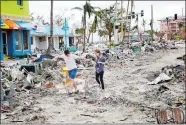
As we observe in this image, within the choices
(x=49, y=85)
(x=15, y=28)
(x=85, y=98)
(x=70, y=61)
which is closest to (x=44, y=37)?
(x=15, y=28)

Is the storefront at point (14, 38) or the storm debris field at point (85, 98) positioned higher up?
the storefront at point (14, 38)

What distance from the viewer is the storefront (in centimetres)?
2441

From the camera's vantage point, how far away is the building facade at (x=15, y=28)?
78.6ft

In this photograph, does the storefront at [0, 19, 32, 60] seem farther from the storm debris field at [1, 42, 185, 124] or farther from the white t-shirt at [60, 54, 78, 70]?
the white t-shirt at [60, 54, 78, 70]

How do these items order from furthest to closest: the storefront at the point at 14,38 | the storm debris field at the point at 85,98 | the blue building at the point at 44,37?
the blue building at the point at 44,37, the storefront at the point at 14,38, the storm debris field at the point at 85,98

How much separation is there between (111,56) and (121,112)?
1741 centimetres

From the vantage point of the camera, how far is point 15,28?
2405 centimetres

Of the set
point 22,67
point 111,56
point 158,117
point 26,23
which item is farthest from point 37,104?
point 26,23

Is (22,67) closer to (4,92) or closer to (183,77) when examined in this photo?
(4,92)

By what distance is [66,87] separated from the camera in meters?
11.5

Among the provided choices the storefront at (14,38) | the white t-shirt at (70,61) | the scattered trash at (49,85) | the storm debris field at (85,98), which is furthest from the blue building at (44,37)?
the white t-shirt at (70,61)

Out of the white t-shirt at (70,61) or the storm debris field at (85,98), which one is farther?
the white t-shirt at (70,61)

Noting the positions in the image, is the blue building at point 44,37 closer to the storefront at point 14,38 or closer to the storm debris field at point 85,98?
the storefront at point 14,38

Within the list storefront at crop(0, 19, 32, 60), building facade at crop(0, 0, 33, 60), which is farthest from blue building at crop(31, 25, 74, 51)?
storefront at crop(0, 19, 32, 60)
